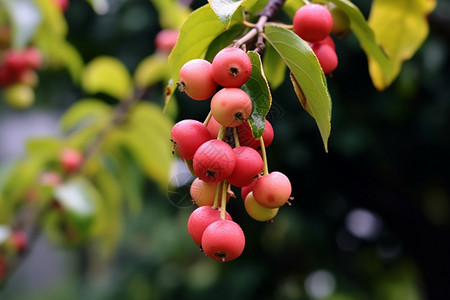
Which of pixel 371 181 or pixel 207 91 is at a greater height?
pixel 207 91

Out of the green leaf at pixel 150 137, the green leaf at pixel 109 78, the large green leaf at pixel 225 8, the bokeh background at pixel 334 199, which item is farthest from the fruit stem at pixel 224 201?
the bokeh background at pixel 334 199

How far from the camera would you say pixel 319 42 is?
53cm

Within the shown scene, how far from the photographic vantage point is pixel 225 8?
439mm

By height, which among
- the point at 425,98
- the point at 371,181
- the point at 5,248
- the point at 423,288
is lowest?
the point at 423,288

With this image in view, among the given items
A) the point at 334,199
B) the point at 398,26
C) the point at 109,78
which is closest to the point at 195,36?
the point at 398,26

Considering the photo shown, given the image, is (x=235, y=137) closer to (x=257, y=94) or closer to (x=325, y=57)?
(x=257, y=94)

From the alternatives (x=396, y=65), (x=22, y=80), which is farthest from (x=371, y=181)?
(x=396, y=65)

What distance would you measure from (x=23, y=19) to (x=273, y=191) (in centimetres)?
78

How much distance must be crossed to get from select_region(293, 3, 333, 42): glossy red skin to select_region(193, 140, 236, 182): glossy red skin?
0.54ft

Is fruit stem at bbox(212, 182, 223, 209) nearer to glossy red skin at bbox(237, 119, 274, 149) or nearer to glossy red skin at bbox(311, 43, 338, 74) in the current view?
glossy red skin at bbox(237, 119, 274, 149)

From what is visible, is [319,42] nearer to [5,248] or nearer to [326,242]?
[5,248]

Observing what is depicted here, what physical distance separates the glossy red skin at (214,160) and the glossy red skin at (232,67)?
0.16 feet

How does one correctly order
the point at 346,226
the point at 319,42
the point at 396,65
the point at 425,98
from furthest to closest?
1. the point at 346,226
2. the point at 425,98
3. the point at 396,65
4. the point at 319,42

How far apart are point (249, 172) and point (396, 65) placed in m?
0.44
